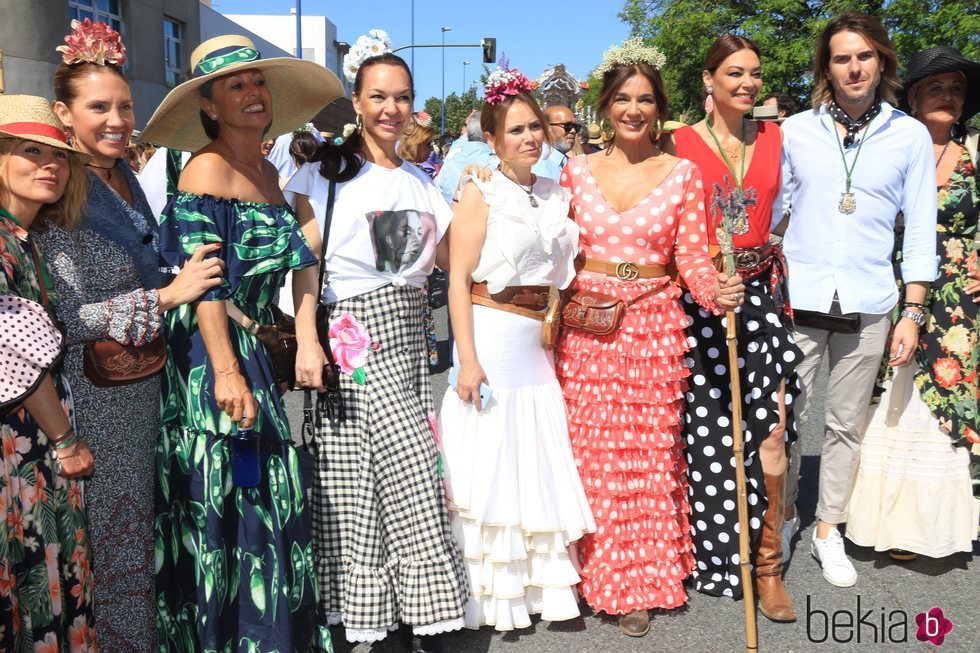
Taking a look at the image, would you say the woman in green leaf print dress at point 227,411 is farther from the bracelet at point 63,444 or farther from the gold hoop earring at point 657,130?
the gold hoop earring at point 657,130

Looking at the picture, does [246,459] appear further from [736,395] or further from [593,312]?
[736,395]

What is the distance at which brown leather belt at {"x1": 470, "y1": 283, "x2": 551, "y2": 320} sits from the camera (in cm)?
328

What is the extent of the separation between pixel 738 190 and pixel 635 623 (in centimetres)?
188

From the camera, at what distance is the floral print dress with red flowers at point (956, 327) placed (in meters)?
3.91

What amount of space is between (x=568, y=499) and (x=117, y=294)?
1878 millimetres

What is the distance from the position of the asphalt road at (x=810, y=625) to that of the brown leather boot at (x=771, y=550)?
12 cm

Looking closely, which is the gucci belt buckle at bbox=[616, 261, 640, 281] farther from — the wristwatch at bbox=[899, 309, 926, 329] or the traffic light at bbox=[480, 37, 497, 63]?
the traffic light at bbox=[480, 37, 497, 63]

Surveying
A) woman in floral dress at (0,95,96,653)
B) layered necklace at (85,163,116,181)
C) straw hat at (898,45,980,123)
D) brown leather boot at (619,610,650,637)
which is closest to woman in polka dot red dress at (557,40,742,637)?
brown leather boot at (619,610,650,637)

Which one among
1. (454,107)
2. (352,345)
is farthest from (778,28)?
(454,107)

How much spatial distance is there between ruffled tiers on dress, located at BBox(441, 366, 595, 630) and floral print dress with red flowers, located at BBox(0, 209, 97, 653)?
1388mm

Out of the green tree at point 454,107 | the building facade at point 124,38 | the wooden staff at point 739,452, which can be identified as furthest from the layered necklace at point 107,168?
the green tree at point 454,107

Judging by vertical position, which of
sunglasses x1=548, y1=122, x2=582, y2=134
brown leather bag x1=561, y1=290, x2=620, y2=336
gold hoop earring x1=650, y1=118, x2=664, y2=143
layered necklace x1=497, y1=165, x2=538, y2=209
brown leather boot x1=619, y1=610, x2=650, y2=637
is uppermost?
sunglasses x1=548, y1=122, x2=582, y2=134

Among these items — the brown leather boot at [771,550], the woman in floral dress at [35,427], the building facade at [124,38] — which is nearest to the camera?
the woman in floral dress at [35,427]

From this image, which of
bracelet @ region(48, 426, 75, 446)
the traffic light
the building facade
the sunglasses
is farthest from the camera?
the traffic light
